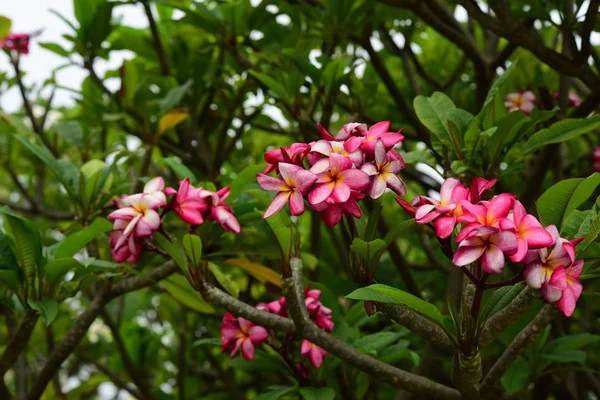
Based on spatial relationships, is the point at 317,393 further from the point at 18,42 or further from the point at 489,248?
the point at 18,42

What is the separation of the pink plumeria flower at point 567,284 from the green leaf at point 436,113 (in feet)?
1.54

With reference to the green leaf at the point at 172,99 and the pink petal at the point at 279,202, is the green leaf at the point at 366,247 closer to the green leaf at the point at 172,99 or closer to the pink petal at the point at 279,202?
the pink petal at the point at 279,202

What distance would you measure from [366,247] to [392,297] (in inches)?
3.7

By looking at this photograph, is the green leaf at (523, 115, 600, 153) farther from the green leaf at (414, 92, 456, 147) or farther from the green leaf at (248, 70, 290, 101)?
the green leaf at (248, 70, 290, 101)

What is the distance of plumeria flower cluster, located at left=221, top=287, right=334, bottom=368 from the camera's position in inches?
55.1

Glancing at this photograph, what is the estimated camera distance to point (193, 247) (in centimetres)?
121

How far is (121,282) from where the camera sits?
1628 millimetres

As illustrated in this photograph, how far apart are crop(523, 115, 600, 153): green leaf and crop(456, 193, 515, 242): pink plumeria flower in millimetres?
494

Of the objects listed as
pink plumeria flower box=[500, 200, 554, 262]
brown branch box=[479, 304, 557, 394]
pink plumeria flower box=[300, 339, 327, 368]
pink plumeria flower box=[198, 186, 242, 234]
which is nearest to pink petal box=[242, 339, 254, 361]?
A: pink plumeria flower box=[300, 339, 327, 368]

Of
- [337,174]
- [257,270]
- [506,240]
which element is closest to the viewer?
[506,240]

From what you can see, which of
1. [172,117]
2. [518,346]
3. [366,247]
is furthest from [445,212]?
[172,117]

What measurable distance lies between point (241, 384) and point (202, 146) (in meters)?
1.00

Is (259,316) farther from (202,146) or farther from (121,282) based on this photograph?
(202,146)

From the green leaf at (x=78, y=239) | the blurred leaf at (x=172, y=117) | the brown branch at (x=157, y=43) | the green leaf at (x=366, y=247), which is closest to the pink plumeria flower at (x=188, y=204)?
the green leaf at (x=78, y=239)
